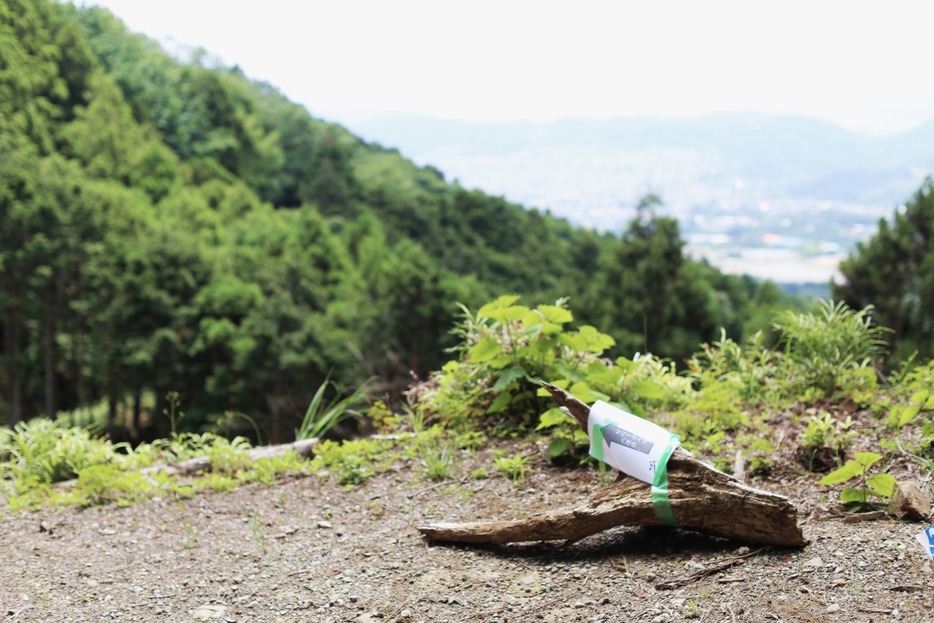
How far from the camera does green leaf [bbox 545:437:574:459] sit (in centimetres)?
299

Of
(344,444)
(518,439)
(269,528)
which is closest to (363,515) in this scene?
(269,528)

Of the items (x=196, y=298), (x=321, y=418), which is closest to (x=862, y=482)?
(x=321, y=418)

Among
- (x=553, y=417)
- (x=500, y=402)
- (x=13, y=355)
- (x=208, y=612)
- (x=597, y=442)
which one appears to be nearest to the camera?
(x=208, y=612)

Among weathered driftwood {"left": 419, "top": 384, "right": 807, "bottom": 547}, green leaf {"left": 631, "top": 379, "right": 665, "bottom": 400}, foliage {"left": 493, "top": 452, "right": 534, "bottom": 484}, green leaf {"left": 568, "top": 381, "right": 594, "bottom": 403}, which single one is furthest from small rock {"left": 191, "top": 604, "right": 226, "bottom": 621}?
green leaf {"left": 631, "top": 379, "right": 665, "bottom": 400}

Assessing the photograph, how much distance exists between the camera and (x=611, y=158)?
102438mm

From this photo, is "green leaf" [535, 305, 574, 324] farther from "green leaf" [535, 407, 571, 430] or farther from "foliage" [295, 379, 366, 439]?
"foliage" [295, 379, 366, 439]

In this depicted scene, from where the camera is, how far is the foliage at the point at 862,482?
7.26 feet

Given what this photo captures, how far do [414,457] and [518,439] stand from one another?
0.50m

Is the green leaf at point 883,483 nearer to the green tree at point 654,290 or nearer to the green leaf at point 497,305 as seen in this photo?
the green leaf at point 497,305

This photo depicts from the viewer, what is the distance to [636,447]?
7.66 feet

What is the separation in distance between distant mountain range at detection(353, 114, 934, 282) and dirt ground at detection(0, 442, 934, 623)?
63497 mm

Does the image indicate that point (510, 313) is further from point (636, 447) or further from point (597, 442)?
point (636, 447)

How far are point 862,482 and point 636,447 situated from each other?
2.61 feet

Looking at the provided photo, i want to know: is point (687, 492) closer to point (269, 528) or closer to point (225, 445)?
point (269, 528)
